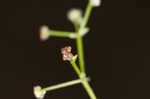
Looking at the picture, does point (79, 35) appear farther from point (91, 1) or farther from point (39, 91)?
point (39, 91)

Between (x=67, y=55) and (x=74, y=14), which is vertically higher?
(x=74, y=14)

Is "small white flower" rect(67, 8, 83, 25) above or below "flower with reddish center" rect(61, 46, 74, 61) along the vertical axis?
above

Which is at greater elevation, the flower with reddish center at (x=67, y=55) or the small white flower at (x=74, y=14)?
the small white flower at (x=74, y=14)

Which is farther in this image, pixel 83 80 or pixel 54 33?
pixel 83 80

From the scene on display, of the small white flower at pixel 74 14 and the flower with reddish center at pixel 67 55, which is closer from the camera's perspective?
the small white flower at pixel 74 14

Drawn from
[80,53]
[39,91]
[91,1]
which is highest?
[91,1]

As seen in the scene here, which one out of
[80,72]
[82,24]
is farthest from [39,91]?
[82,24]

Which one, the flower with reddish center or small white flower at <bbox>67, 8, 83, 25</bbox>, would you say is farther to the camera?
the flower with reddish center

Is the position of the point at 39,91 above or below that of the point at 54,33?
below

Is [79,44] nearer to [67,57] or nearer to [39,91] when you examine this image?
[67,57]

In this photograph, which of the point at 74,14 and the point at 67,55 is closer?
the point at 74,14
